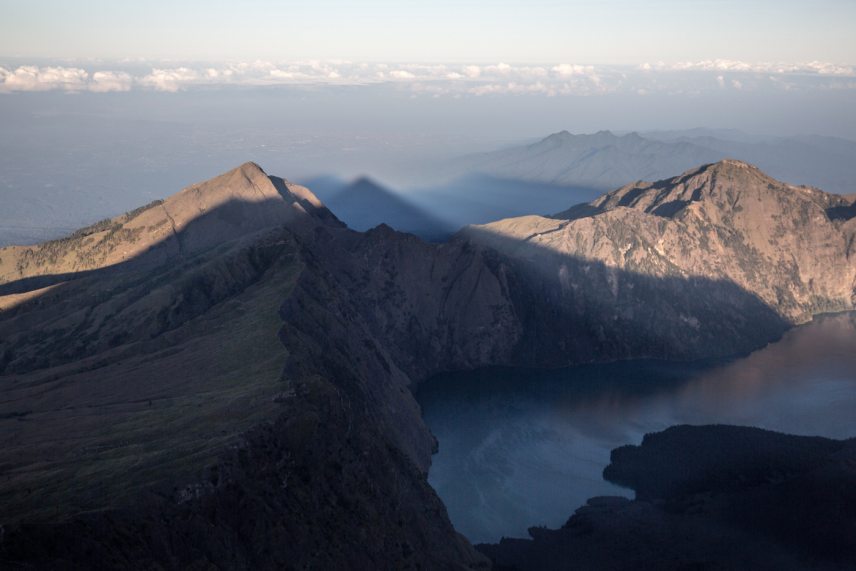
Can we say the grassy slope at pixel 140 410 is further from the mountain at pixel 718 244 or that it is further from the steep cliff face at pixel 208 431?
the mountain at pixel 718 244

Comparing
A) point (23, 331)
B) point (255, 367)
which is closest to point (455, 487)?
point (255, 367)

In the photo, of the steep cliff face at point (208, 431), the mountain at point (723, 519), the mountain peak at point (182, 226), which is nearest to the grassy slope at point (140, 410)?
the steep cliff face at point (208, 431)

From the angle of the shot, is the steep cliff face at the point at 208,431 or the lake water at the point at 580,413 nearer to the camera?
the steep cliff face at the point at 208,431

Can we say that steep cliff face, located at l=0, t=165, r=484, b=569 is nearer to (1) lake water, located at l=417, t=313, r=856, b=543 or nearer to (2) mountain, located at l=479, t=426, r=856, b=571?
(1) lake water, located at l=417, t=313, r=856, b=543

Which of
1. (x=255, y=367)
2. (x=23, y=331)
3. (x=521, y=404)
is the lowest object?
(x=521, y=404)

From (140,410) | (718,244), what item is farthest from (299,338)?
(718,244)

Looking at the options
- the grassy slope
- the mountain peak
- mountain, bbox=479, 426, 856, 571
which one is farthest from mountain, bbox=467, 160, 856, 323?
the grassy slope

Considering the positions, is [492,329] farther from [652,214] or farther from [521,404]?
[652,214]
